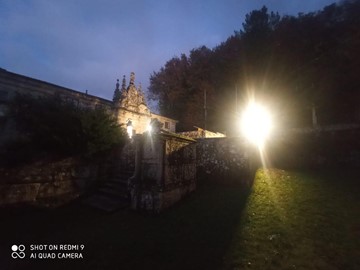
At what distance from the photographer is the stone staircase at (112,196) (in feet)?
27.0

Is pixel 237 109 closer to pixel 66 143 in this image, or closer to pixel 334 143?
pixel 334 143

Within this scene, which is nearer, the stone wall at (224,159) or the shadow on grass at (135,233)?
the shadow on grass at (135,233)

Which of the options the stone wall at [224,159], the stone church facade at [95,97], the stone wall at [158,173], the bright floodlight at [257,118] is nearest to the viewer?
the stone wall at [158,173]

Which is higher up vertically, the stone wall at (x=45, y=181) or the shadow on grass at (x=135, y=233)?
the stone wall at (x=45, y=181)

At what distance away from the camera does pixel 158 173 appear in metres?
7.73

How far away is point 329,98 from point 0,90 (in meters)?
28.2

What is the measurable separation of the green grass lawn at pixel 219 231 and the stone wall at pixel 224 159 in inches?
39.7

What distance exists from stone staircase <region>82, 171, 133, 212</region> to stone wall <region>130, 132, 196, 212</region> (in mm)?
806

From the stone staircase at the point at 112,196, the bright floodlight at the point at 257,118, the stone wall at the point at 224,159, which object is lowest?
the stone staircase at the point at 112,196

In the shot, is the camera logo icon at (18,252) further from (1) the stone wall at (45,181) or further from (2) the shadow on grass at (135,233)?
(1) the stone wall at (45,181)

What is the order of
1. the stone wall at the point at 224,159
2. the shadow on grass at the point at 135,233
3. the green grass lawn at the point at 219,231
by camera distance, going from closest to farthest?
the green grass lawn at the point at 219,231
the shadow on grass at the point at 135,233
the stone wall at the point at 224,159

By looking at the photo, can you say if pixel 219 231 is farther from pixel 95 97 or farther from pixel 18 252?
pixel 95 97

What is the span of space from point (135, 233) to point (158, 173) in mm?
2151

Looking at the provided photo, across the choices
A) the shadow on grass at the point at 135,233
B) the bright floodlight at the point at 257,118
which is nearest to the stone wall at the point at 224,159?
the shadow on grass at the point at 135,233
